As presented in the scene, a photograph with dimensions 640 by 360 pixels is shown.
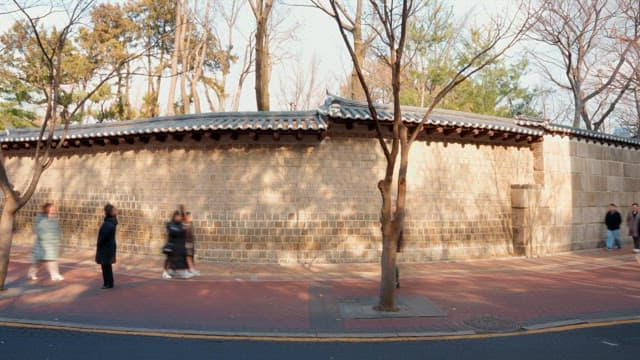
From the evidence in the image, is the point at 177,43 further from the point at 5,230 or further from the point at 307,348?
the point at 307,348

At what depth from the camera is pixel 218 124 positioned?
12.0 m

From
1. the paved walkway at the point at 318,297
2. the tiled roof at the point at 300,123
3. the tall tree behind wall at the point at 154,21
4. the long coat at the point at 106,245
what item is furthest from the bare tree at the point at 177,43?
the long coat at the point at 106,245

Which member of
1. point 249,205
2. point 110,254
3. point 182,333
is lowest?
point 182,333

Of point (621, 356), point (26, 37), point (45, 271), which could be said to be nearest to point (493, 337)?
point (621, 356)

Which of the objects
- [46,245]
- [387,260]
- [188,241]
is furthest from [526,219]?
[46,245]

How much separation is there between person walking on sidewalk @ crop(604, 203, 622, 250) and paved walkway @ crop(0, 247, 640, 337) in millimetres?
3046

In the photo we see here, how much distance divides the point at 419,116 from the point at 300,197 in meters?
4.04

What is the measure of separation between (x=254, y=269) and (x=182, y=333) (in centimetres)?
508

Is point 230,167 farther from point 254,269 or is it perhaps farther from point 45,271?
point 45,271

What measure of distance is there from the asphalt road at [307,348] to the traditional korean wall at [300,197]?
626cm

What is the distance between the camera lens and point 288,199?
12.7 m

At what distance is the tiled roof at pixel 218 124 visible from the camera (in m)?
11.8

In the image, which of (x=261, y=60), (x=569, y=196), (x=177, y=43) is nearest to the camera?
(x=569, y=196)

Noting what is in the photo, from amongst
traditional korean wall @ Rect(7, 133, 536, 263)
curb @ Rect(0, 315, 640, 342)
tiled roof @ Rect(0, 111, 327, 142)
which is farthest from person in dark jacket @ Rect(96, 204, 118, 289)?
tiled roof @ Rect(0, 111, 327, 142)
